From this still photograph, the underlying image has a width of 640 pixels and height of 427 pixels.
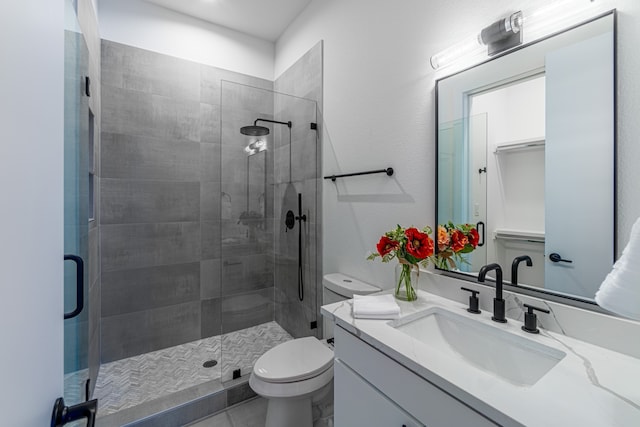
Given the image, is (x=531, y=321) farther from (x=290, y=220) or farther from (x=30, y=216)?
(x=290, y=220)

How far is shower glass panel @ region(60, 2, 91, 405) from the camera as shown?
111 cm

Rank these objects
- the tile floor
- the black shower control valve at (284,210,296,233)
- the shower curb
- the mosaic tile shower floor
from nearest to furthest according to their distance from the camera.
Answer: the shower curb, the tile floor, the mosaic tile shower floor, the black shower control valve at (284,210,296,233)

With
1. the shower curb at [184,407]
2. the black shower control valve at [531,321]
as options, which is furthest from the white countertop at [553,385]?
the shower curb at [184,407]

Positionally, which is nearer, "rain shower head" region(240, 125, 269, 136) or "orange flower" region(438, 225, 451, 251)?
"orange flower" region(438, 225, 451, 251)

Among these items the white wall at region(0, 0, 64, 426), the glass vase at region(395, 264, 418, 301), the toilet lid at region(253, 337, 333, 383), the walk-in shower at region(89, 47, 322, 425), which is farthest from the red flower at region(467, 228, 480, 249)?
the white wall at region(0, 0, 64, 426)

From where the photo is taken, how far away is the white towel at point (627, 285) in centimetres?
52

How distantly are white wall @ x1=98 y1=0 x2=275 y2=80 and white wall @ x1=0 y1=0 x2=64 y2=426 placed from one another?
7.00 ft

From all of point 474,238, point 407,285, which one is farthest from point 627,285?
point 407,285

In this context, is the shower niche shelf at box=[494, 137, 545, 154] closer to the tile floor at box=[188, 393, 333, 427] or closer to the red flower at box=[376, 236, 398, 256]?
the red flower at box=[376, 236, 398, 256]

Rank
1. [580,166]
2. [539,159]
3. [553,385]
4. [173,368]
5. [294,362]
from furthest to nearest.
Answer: [173,368], [294,362], [539,159], [580,166], [553,385]

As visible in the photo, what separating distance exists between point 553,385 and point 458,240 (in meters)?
0.61

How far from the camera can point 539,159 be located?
3.26 ft

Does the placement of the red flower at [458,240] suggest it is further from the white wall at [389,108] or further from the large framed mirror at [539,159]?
the white wall at [389,108]

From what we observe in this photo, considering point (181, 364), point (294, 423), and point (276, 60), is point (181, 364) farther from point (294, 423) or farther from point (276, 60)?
point (276, 60)
